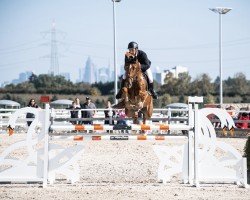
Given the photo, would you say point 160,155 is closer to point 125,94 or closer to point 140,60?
point 125,94

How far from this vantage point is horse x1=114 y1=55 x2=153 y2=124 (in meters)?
10.3

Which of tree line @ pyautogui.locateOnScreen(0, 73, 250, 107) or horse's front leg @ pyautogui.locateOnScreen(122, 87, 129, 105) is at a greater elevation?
tree line @ pyautogui.locateOnScreen(0, 73, 250, 107)

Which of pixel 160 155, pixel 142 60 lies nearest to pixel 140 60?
pixel 142 60

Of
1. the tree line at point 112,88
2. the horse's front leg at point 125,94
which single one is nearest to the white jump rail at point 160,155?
the horse's front leg at point 125,94

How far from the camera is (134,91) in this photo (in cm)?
1048

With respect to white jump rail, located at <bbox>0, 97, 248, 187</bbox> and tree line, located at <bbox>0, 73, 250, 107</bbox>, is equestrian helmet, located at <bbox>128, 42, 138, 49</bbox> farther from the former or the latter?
tree line, located at <bbox>0, 73, 250, 107</bbox>

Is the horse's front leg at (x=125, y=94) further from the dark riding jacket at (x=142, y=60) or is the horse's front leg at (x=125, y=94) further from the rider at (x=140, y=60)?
the dark riding jacket at (x=142, y=60)

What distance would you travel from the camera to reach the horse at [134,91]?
1029 centimetres

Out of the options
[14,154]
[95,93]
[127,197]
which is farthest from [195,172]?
[95,93]

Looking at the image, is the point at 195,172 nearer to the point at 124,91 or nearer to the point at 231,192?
the point at 231,192

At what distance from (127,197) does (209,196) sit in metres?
1.06

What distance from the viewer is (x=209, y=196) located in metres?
7.59

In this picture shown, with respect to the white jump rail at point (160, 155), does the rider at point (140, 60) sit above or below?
above

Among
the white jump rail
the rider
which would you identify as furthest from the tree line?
the white jump rail
